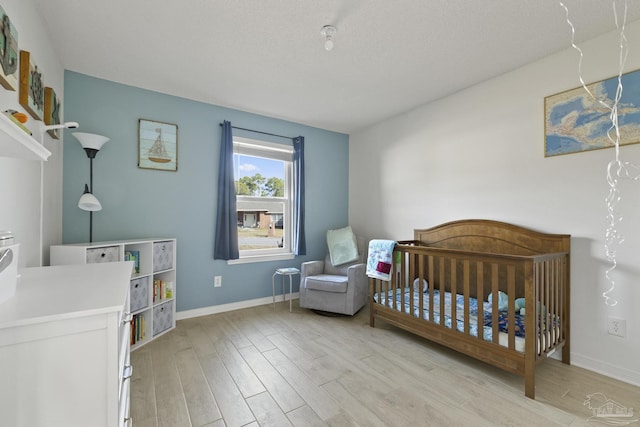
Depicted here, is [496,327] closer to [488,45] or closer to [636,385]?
[636,385]

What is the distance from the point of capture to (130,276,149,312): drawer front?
89.4 inches

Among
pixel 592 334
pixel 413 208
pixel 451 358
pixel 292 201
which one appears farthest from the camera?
pixel 292 201

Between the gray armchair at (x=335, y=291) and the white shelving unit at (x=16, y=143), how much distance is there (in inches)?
96.3

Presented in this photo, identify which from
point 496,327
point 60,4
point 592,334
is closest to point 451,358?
point 496,327

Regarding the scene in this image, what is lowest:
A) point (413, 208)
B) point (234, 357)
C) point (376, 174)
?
point (234, 357)

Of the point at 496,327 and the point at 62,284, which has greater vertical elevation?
the point at 62,284

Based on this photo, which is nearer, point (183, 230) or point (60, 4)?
point (60, 4)

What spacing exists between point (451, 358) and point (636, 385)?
1069 millimetres

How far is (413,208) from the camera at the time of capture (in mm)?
3188

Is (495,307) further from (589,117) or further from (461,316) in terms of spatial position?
(589,117)

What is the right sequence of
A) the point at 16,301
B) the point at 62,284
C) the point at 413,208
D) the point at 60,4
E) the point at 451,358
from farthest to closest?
the point at 413,208
the point at 451,358
the point at 60,4
the point at 62,284
the point at 16,301

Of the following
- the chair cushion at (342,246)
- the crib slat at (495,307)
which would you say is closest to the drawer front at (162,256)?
the chair cushion at (342,246)

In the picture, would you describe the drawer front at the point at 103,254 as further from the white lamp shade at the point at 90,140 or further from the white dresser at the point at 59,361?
the white dresser at the point at 59,361

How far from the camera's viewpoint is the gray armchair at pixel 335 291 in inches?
115
